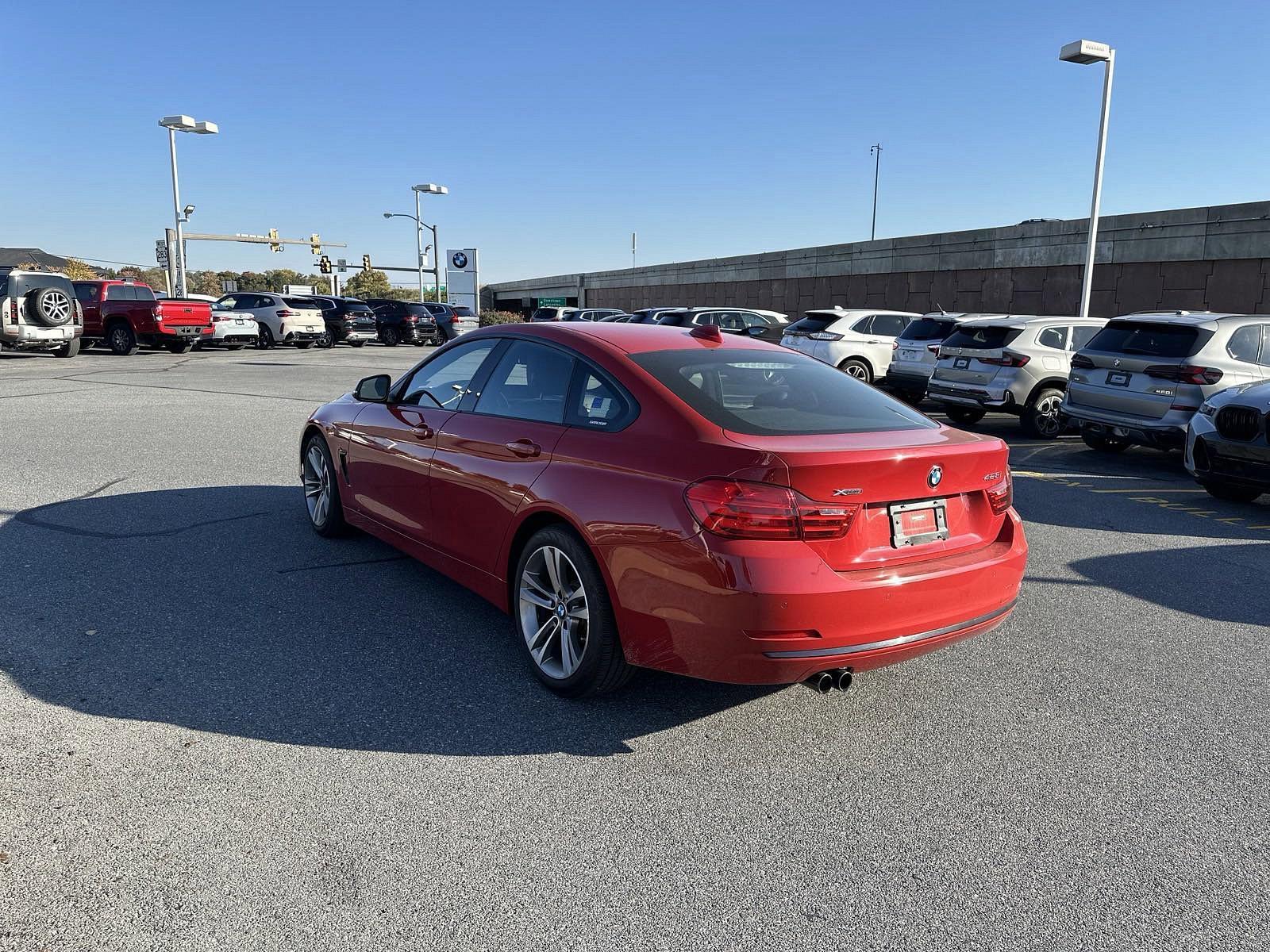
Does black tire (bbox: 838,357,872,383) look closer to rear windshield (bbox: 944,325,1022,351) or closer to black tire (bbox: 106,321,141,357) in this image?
rear windshield (bbox: 944,325,1022,351)

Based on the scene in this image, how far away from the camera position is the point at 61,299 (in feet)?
75.7

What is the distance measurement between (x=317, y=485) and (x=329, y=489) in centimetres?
31

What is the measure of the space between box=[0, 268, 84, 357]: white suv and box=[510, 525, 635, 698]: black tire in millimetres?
23447

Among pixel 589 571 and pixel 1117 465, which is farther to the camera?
pixel 1117 465

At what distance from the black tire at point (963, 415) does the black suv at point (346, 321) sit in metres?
25.2

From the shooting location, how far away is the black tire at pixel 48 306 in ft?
74.0

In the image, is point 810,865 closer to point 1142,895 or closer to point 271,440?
point 1142,895

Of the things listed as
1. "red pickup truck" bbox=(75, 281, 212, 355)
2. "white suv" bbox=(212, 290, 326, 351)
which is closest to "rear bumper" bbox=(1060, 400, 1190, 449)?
"red pickup truck" bbox=(75, 281, 212, 355)

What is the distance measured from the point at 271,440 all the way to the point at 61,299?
16.1 meters

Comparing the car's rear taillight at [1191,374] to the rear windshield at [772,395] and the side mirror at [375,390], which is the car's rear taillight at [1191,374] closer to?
the rear windshield at [772,395]

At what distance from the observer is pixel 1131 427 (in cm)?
1006

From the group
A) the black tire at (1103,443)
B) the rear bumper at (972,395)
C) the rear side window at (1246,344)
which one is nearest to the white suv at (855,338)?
the rear bumper at (972,395)

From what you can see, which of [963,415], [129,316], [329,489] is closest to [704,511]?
[329,489]

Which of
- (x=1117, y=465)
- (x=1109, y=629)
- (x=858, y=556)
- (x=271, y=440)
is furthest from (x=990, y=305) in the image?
(x=858, y=556)
